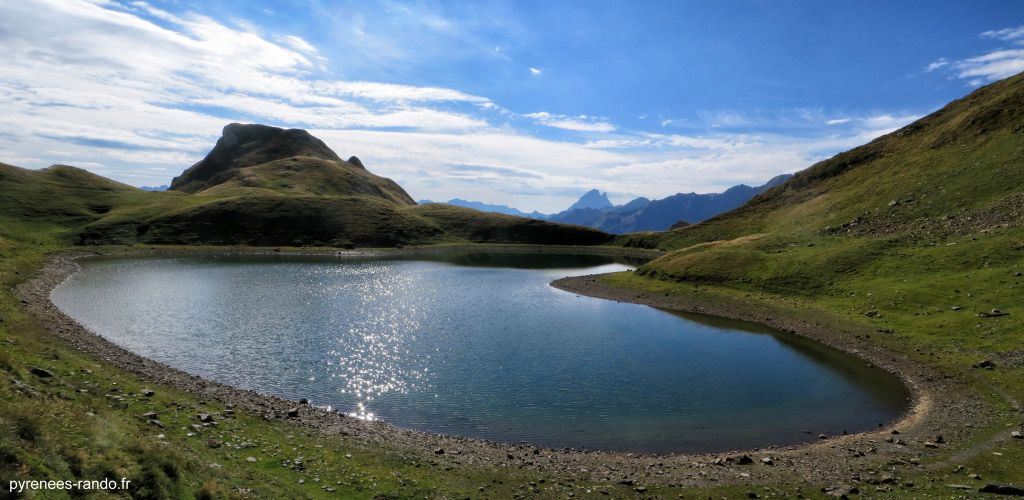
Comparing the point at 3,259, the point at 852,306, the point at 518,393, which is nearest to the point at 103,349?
the point at 518,393

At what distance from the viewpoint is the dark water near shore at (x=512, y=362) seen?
37.2 meters

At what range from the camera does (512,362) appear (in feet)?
170

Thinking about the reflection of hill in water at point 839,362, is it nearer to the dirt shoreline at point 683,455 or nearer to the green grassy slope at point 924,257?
the dirt shoreline at point 683,455

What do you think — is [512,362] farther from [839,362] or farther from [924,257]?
[924,257]

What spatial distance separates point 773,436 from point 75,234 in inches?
9013

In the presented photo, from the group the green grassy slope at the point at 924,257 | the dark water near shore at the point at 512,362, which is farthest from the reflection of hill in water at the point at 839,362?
the green grassy slope at the point at 924,257

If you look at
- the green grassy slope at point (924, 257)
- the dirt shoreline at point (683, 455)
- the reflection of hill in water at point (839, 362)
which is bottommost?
the dirt shoreline at point (683, 455)

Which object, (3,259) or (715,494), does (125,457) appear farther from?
(3,259)

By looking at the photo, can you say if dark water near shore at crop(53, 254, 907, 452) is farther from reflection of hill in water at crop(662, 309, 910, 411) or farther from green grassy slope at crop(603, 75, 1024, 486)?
green grassy slope at crop(603, 75, 1024, 486)

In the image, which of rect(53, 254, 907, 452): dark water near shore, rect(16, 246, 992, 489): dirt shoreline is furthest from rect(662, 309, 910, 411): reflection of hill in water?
rect(16, 246, 992, 489): dirt shoreline

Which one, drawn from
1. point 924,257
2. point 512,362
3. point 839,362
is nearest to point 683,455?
A: point 512,362

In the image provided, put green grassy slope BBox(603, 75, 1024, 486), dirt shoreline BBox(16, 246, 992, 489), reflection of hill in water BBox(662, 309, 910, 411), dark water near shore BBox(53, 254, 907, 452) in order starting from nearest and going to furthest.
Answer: dirt shoreline BBox(16, 246, 992, 489) < dark water near shore BBox(53, 254, 907, 452) < reflection of hill in water BBox(662, 309, 910, 411) < green grassy slope BBox(603, 75, 1024, 486)

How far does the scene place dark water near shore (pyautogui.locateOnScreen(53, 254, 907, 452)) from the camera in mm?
37250

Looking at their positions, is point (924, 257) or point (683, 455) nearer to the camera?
point (683, 455)
